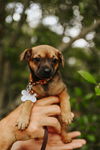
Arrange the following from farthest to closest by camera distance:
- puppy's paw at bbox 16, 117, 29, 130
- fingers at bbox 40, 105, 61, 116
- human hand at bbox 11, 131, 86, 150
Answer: human hand at bbox 11, 131, 86, 150 < fingers at bbox 40, 105, 61, 116 < puppy's paw at bbox 16, 117, 29, 130

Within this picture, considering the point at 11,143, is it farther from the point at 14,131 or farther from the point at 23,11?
the point at 23,11

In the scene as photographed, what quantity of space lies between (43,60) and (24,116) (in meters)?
0.59

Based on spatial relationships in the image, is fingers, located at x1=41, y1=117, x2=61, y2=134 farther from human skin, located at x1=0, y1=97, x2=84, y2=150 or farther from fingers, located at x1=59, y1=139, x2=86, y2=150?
fingers, located at x1=59, y1=139, x2=86, y2=150

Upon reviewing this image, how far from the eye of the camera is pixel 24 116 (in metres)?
2.96

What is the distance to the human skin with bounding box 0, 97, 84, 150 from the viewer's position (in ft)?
9.66

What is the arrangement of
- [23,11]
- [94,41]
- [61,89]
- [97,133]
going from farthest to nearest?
[97,133] → [94,41] → [23,11] → [61,89]

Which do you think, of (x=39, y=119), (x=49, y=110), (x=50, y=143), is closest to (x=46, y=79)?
(x=49, y=110)

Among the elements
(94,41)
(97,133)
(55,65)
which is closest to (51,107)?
(55,65)

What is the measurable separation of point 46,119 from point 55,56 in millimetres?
647

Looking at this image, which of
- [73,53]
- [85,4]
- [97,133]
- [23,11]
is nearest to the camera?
[85,4]

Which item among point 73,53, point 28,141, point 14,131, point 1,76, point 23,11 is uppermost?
point 23,11

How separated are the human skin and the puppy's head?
28 centimetres

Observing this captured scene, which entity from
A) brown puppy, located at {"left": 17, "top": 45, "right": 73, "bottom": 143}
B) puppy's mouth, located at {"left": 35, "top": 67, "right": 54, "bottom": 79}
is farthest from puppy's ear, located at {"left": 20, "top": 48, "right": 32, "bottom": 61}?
puppy's mouth, located at {"left": 35, "top": 67, "right": 54, "bottom": 79}

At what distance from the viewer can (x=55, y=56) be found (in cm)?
315
